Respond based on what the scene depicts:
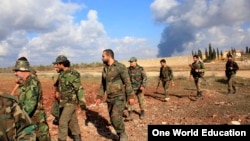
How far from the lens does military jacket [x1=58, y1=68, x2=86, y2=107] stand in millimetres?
8117

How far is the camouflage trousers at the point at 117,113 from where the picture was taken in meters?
8.40

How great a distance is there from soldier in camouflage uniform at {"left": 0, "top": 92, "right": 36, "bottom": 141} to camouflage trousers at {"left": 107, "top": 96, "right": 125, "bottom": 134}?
17.1 ft

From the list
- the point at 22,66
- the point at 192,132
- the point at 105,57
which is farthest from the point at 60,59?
the point at 192,132

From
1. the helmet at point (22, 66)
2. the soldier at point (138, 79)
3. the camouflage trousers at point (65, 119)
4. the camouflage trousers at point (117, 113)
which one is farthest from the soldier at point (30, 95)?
the soldier at point (138, 79)

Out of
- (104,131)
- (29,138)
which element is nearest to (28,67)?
(29,138)

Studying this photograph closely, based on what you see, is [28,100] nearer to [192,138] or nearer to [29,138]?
[29,138]

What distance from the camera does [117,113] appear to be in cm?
841

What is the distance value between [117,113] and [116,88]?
0.57 m

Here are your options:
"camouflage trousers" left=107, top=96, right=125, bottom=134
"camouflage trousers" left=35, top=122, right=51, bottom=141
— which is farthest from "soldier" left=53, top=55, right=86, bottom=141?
"camouflage trousers" left=35, top=122, right=51, bottom=141

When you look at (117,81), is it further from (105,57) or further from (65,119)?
(65,119)

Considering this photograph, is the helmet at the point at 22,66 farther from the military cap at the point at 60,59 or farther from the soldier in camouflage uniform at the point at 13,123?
the military cap at the point at 60,59

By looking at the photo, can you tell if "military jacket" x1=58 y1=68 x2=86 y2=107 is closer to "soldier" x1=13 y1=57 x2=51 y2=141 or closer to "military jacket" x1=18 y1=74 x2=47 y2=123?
"soldier" x1=13 y1=57 x2=51 y2=141

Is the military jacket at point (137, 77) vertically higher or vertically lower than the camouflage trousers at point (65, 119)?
higher

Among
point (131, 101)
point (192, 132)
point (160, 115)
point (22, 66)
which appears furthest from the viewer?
point (160, 115)
